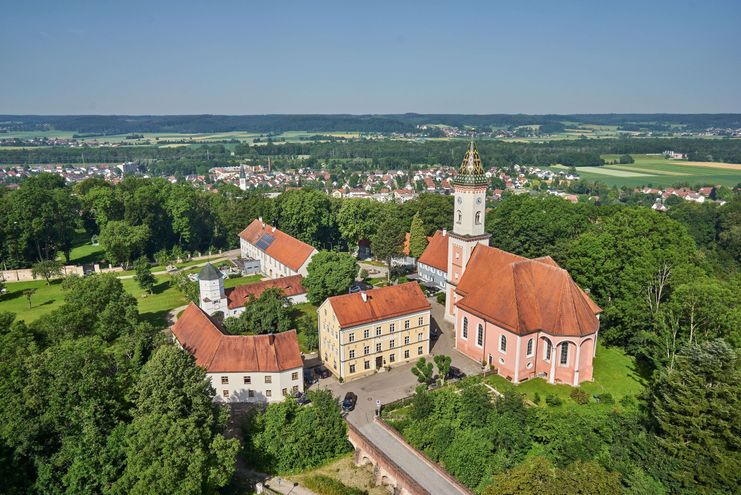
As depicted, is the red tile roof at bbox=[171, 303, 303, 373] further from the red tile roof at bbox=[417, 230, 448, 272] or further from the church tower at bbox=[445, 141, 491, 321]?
the red tile roof at bbox=[417, 230, 448, 272]

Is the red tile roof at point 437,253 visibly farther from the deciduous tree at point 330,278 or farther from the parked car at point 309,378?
the parked car at point 309,378

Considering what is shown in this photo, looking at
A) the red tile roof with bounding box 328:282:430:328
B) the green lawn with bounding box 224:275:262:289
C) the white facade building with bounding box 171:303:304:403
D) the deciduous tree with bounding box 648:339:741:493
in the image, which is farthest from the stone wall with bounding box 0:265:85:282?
the deciduous tree with bounding box 648:339:741:493

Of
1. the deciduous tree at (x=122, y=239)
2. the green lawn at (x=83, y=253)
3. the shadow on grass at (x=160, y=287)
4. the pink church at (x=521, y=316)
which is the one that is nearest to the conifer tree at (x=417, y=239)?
the pink church at (x=521, y=316)

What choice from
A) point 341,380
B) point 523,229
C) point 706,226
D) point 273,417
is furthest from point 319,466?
point 706,226

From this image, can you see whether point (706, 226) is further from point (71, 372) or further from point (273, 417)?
point (71, 372)

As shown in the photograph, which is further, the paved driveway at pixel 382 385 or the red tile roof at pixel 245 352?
the red tile roof at pixel 245 352

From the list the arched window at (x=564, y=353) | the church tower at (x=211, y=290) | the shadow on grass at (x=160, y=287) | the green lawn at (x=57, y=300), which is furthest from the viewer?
the shadow on grass at (x=160, y=287)
